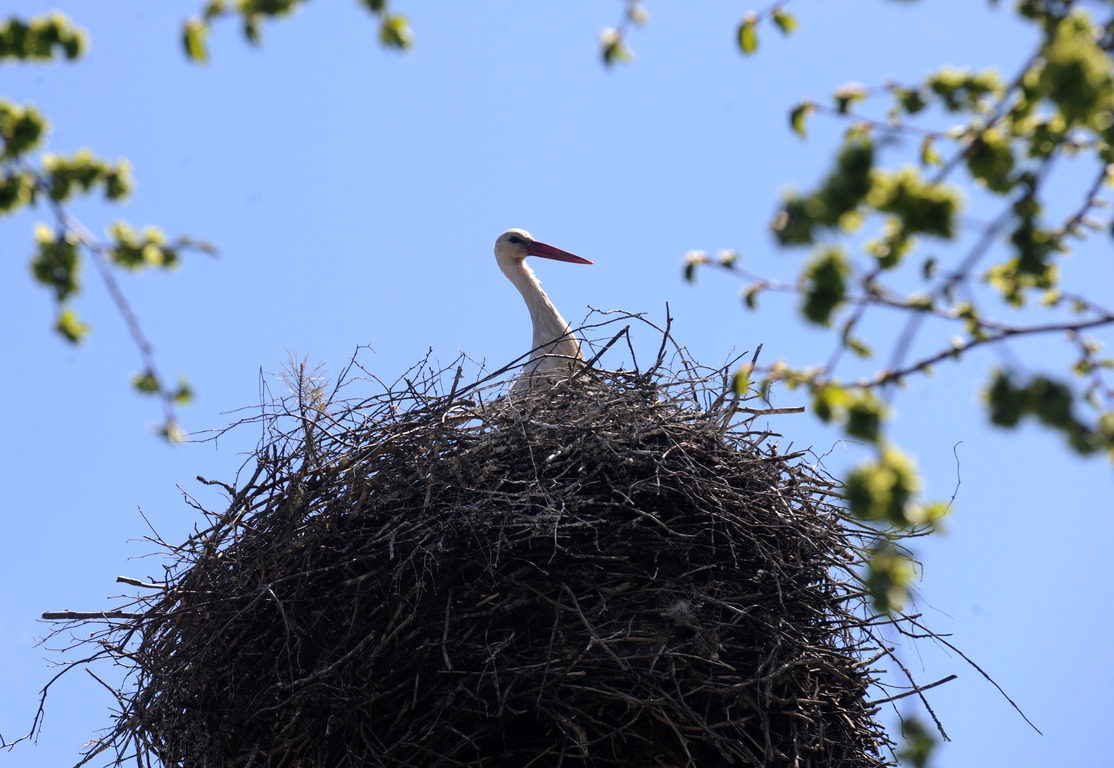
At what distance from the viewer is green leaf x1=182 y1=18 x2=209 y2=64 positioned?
7.09 ft

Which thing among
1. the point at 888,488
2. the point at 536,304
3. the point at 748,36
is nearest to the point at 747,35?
the point at 748,36

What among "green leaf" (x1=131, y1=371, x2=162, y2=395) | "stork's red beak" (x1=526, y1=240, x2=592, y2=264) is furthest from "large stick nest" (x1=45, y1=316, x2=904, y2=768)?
"stork's red beak" (x1=526, y1=240, x2=592, y2=264)

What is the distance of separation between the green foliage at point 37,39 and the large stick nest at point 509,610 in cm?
183

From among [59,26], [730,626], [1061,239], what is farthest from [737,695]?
[59,26]

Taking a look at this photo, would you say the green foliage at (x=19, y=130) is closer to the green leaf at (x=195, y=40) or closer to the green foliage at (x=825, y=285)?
the green leaf at (x=195, y=40)

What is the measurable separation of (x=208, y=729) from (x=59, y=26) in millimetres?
2329

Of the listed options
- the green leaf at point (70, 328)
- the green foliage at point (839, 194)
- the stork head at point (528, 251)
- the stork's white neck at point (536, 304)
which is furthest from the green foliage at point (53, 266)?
the stork head at point (528, 251)

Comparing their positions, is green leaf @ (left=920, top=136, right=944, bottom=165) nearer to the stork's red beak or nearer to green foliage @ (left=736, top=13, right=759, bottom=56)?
green foliage @ (left=736, top=13, right=759, bottom=56)

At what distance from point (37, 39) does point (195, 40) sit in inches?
11.2

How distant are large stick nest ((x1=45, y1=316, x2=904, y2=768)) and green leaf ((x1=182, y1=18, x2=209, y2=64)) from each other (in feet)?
5.88

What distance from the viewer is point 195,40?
85.4 inches

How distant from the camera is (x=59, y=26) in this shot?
86.8 inches

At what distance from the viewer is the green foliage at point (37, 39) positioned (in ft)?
7.20

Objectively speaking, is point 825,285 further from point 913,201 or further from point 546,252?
point 546,252
